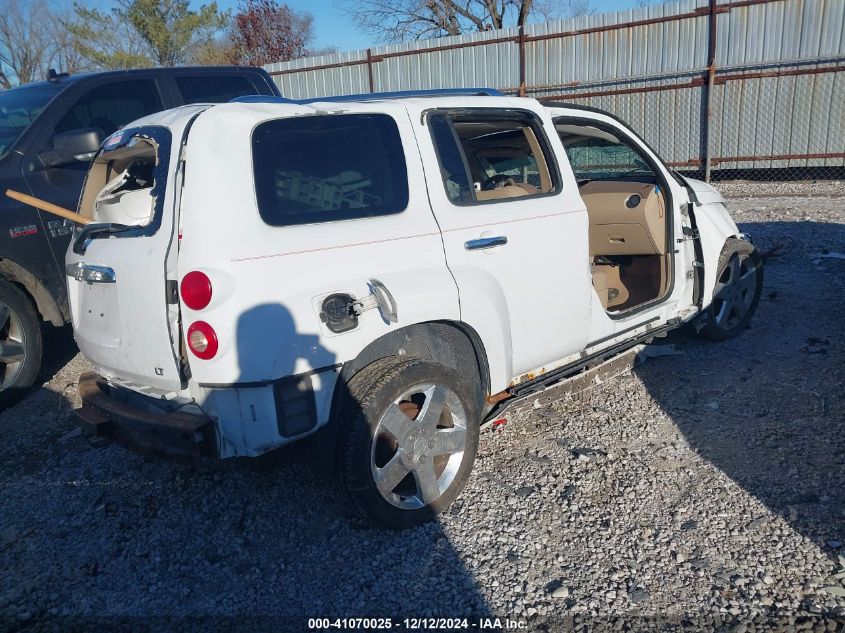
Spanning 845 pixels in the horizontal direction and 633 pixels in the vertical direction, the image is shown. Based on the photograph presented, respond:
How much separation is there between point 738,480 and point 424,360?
1800 millimetres

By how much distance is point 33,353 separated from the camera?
5.13 meters

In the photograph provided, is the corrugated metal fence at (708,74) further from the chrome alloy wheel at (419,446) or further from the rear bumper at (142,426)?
the rear bumper at (142,426)

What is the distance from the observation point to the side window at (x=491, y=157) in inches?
136

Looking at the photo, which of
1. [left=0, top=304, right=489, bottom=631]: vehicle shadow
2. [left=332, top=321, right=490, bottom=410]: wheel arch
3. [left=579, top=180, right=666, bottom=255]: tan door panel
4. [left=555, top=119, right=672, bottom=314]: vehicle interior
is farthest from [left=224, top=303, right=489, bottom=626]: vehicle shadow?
[left=579, top=180, right=666, bottom=255]: tan door panel

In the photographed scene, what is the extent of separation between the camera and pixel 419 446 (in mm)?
3254

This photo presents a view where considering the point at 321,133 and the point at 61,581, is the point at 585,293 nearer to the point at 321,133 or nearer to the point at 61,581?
the point at 321,133

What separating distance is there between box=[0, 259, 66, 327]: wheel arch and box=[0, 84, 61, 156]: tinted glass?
0.86 m

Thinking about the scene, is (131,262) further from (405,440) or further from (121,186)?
(405,440)

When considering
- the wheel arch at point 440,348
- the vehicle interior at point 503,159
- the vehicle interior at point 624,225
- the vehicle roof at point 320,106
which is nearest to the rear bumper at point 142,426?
the wheel arch at point 440,348

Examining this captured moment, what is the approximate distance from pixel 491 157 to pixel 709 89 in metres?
9.97

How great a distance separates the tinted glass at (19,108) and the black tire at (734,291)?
5.42 m

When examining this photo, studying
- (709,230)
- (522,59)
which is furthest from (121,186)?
(522,59)

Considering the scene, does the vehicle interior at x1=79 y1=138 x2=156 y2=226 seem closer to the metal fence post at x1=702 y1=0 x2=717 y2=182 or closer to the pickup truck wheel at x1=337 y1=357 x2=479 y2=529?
the pickup truck wheel at x1=337 y1=357 x2=479 y2=529

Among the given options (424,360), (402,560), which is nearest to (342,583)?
(402,560)
